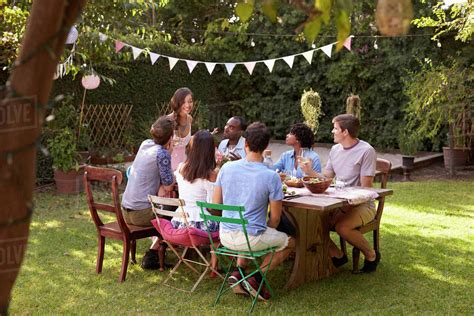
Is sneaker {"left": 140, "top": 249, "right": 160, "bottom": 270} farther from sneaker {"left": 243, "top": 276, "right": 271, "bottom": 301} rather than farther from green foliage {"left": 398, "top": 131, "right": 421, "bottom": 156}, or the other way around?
green foliage {"left": 398, "top": 131, "right": 421, "bottom": 156}

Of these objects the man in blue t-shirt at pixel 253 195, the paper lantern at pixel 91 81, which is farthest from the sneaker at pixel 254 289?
the paper lantern at pixel 91 81

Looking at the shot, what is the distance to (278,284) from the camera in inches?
168

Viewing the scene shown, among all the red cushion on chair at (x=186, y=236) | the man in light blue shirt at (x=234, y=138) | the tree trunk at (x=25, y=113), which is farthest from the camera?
the man in light blue shirt at (x=234, y=138)

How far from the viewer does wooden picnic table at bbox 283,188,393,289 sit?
4.07 meters

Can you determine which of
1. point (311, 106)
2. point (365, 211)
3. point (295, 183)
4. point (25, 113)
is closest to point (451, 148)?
point (311, 106)

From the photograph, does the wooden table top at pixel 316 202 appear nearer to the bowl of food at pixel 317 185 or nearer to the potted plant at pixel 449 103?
the bowl of food at pixel 317 185

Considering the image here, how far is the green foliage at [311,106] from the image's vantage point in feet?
39.2

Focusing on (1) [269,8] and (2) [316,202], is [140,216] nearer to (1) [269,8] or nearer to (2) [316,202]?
(2) [316,202]

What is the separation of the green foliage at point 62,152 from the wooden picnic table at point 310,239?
457 cm

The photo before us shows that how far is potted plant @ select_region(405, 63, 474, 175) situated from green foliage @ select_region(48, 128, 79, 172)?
5.54 meters

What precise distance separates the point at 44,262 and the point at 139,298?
129 cm

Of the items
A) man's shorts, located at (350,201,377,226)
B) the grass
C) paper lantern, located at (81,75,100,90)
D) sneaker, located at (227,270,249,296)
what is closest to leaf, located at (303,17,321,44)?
the grass

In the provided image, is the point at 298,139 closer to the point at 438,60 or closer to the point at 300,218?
the point at 300,218

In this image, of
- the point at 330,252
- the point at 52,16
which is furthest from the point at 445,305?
the point at 52,16
